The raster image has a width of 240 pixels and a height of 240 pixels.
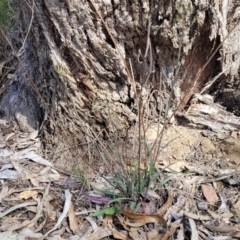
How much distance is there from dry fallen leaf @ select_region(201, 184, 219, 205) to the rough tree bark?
43cm

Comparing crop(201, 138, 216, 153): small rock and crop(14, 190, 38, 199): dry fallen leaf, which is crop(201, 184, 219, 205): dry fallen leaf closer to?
crop(201, 138, 216, 153): small rock

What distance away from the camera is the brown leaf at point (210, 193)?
1504mm

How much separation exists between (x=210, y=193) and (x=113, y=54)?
0.72 meters

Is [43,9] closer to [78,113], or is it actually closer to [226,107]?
[78,113]

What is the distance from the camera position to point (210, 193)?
1.53 m

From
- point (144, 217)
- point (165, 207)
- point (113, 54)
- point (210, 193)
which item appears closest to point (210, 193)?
point (210, 193)

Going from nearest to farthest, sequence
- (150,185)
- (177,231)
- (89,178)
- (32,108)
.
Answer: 1. (177,231)
2. (150,185)
3. (89,178)
4. (32,108)

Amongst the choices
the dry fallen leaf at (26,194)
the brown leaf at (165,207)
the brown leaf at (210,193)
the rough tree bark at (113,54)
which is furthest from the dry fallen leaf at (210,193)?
the dry fallen leaf at (26,194)

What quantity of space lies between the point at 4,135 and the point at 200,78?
Result: 1.07 meters

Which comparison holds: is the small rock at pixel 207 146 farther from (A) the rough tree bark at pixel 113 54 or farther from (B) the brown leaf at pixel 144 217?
(B) the brown leaf at pixel 144 217

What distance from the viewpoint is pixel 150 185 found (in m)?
1.49

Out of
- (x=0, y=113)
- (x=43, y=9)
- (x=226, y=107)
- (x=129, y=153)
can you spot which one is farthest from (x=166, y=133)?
(x=0, y=113)

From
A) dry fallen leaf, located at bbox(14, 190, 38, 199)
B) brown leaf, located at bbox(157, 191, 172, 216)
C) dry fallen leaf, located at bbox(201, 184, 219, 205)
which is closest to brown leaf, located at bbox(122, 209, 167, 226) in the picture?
brown leaf, located at bbox(157, 191, 172, 216)

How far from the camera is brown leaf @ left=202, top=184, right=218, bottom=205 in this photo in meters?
1.50
